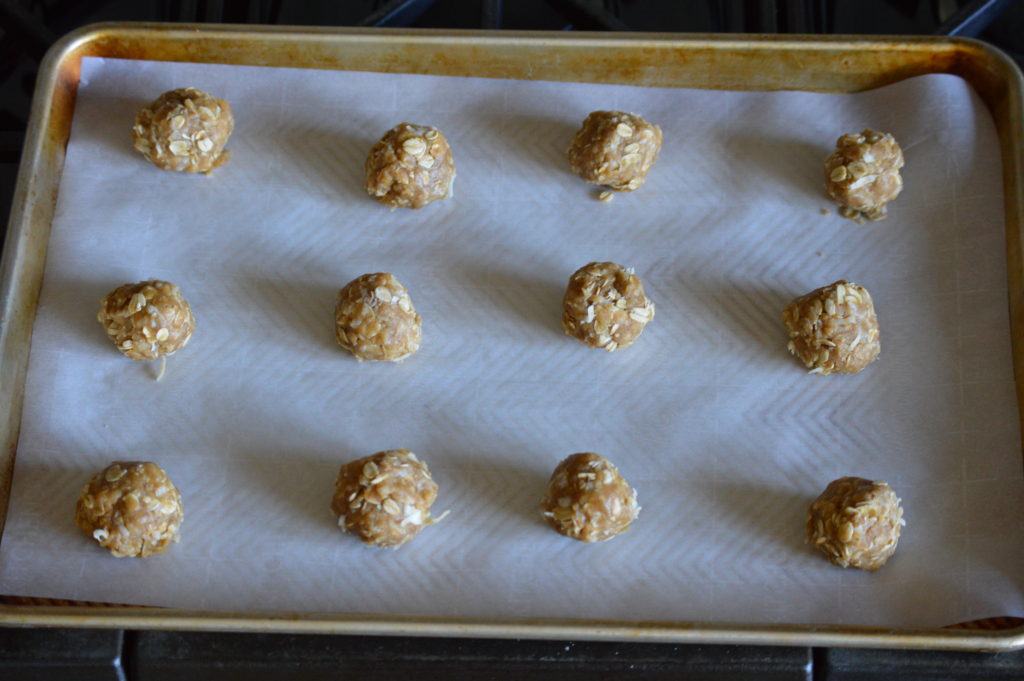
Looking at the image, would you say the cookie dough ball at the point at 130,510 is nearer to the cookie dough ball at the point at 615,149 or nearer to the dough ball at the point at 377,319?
the dough ball at the point at 377,319

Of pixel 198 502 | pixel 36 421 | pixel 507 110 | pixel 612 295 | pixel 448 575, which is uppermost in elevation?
pixel 507 110

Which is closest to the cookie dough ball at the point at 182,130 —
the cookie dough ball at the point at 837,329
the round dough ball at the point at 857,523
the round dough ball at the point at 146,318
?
the round dough ball at the point at 146,318

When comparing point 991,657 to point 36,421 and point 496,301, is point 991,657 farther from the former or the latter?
point 36,421

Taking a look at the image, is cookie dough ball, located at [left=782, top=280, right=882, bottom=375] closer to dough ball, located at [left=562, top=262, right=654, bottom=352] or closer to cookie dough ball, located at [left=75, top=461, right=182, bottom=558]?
dough ball, located at [left=562, top=262, right=654, bottom=352]

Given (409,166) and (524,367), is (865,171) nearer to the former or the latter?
(524,367)

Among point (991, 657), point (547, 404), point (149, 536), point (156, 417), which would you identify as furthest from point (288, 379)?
point (991, 657)

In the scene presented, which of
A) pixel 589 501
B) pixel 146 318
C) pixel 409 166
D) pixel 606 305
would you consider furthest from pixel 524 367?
pixel 146 318
